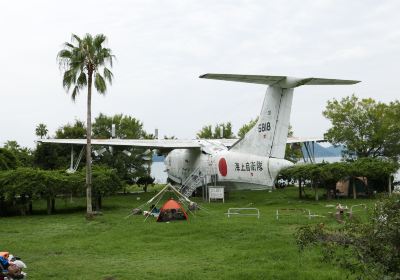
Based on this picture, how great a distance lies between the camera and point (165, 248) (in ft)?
54.8

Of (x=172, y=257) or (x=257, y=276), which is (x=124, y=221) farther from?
(x=257, y=276)

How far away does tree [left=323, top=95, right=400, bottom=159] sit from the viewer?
136 ft

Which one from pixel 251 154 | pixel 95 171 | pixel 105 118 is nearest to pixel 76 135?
pixel 105 118

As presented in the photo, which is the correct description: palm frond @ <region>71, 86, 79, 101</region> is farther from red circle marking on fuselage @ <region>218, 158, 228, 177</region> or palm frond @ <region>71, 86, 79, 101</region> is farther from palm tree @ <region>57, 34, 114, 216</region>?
red circle marking on fuselage @ <region>218, 158, 228, 177</region>

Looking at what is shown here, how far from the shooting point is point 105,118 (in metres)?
55.4

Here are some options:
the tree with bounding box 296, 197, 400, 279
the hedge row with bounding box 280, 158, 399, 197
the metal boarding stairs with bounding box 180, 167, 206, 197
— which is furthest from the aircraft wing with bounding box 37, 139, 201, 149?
the tree with bounding box 296, 197, 400, 279

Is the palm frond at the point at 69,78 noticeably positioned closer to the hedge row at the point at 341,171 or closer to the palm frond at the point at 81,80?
the palm frond at the point at 81,80

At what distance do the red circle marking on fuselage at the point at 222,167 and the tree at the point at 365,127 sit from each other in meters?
13.7

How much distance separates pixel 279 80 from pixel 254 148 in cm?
586

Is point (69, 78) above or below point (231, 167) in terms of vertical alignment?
above

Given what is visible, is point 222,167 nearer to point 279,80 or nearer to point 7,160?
point 279,80

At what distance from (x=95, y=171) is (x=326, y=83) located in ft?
51.2

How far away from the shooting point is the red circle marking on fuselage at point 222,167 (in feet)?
116

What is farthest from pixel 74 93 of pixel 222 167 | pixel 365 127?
pixel 365 127
